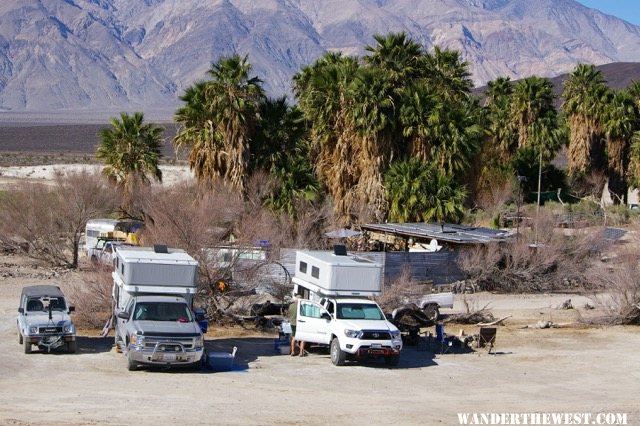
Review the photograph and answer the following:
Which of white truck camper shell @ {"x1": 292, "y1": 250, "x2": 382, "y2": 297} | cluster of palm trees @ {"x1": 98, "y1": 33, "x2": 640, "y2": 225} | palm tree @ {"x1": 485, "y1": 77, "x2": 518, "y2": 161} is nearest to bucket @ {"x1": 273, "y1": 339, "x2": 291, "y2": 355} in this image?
white truck camper shell @ {"x1": 292, "y1": 250, "x2": 382, "y2": 297}

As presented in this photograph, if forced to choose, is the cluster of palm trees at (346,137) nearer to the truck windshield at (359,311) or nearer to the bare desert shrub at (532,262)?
the bare desert shrub at (532,262)

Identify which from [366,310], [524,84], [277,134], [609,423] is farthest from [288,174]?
[524,84]

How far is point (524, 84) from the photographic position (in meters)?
78.1

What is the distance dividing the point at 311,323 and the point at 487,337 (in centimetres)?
493

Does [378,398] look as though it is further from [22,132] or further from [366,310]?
[22,132]

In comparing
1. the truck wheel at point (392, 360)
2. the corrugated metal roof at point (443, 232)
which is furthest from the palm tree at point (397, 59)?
the truck wheel at point (392, 360)

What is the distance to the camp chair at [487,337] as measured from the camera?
29.3m

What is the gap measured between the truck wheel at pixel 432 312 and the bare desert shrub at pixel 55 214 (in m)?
16.9

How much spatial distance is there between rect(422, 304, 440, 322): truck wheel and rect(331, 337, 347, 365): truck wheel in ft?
22.9

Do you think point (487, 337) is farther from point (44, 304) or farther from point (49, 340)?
point (44, 304)

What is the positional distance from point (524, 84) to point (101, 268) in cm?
5148

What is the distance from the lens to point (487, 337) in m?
29.4

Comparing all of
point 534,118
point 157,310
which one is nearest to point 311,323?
point 157,310

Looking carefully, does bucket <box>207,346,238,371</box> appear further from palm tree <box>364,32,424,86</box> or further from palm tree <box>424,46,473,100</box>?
palm tree <box>424,46,473,100</box>
